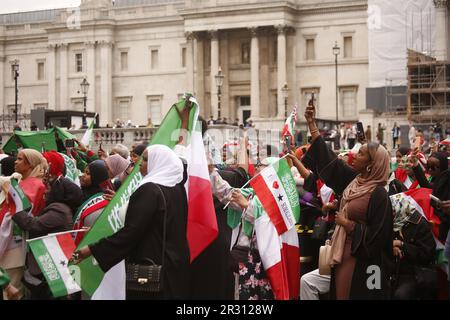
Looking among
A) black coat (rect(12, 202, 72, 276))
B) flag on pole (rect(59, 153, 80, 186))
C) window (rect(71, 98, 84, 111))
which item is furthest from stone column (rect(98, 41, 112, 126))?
black coat (rect(12, 202, 72, 276))

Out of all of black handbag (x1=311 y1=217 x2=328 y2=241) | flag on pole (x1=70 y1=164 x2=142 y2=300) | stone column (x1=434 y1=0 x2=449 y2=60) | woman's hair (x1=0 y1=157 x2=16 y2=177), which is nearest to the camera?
flag on pole (x1=70 y1=164 x2=142 y2=300)

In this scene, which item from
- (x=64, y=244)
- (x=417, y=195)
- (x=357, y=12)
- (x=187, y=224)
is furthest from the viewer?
(x=357, y=12)

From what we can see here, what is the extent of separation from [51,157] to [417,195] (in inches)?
157

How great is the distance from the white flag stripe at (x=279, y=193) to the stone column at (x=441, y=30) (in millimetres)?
39424

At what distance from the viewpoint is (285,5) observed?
188 ft

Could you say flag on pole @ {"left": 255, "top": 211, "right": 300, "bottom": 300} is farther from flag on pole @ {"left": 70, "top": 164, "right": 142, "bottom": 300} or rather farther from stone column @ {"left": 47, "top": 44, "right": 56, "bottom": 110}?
stone column @ {"left": 47, "top": 44, "right": 56, "bottom": 110}

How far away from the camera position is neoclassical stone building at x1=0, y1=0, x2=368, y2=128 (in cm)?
5769

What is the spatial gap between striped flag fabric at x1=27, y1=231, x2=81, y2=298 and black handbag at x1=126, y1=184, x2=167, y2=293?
1.06 meters

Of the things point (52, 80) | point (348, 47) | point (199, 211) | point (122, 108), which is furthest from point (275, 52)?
point (199, 211)

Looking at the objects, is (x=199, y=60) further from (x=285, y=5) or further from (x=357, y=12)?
(x=357, y=12)

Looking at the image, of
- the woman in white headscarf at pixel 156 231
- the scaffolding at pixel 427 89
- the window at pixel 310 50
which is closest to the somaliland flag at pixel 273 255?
the woman in white headscarf at pixel 156 231

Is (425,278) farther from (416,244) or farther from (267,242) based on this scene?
(267,242)

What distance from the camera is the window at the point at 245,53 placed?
6119 cm
